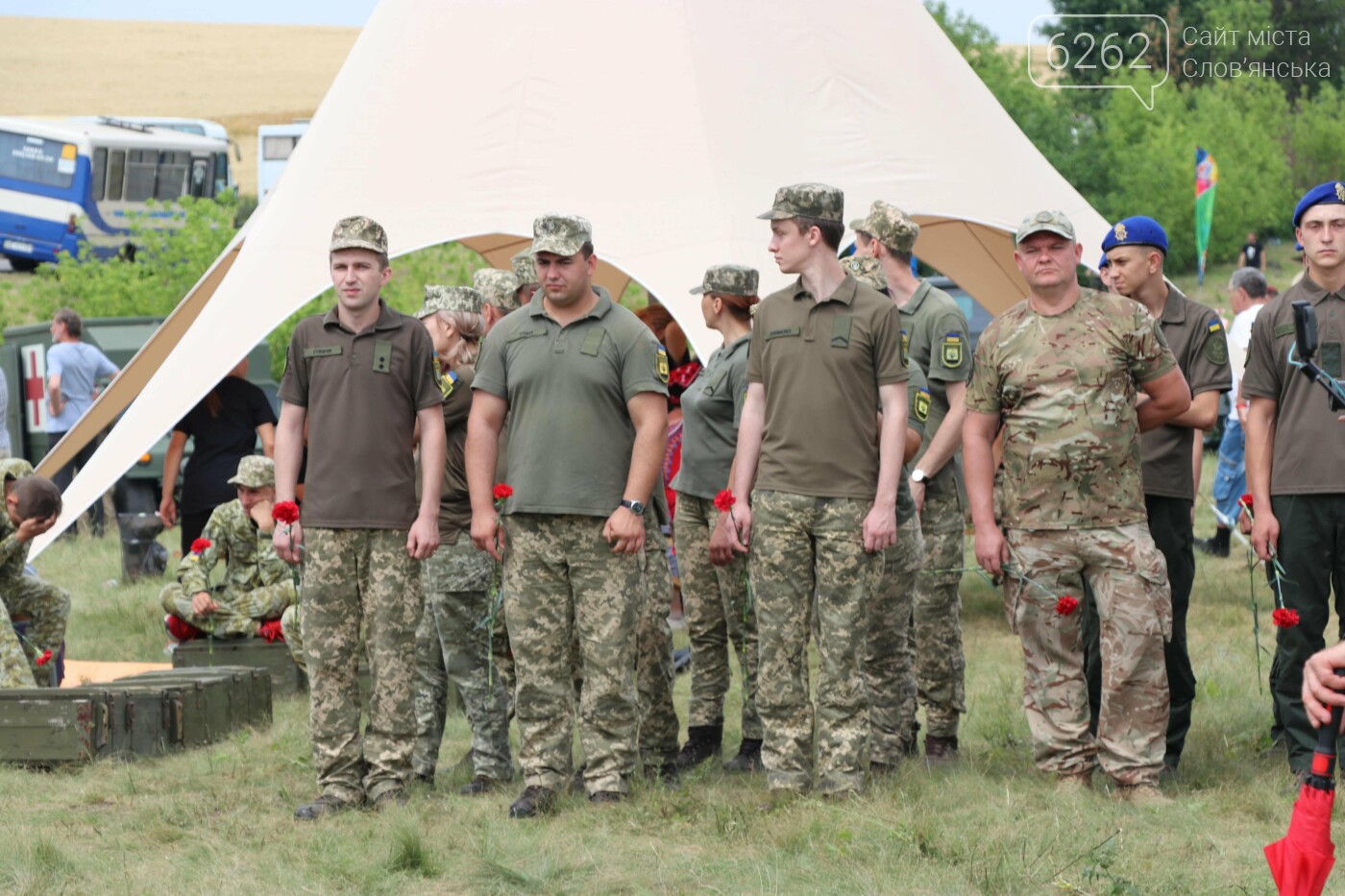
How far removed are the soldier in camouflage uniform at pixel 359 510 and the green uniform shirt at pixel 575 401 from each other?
0.91 ft

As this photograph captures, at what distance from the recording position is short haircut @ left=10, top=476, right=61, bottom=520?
6414mm

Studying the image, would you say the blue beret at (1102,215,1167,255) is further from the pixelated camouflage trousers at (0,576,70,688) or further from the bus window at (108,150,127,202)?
the bus window at (108,150,127,202)

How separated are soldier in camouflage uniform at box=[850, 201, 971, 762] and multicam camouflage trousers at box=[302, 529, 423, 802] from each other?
175 cm

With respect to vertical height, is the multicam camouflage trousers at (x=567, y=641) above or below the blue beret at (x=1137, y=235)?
below

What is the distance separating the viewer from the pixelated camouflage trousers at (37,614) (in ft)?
22.3

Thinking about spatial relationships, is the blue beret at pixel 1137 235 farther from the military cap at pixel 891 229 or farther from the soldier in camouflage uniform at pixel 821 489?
→ the soldier in camouflage uniform at pixel 821 489

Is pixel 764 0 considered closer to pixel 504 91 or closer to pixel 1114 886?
pixel 504 91

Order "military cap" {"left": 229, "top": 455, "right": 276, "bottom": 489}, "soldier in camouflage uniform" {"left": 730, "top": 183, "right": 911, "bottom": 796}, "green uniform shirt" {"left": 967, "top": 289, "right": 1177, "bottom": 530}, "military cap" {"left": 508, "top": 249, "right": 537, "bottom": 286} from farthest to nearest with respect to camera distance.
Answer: "military cap" {"left": 229, "top": 455, "right": 276, "bottom": 489} < "military cap" {"left": 508, "top": 249, "right": 537, "bottom": 286} < "soldier in camouflage uniform" {"left": 730, "top": 183, "right": 911, "bottom": 796} < "green uniform shirt" {"left": 967, "top": 289, "right": 1177, "bottom": 530}

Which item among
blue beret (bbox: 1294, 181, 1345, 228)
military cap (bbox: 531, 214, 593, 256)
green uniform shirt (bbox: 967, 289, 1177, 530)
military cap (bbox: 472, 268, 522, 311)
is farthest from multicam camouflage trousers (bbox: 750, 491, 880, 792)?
blue beret (bbox: 1294, 181, 1345, 228)

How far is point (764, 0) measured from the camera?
9.42 meters

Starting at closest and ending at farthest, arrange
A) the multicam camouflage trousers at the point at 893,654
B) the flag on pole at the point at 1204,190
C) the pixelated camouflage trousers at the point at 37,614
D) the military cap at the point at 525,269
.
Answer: the multicam camouflage trousers at the point at 893,654
the military cap at the point at 525,269
the pixelated camouflage trousers at the point at 37,614
the flag on pole at the point at 1204,190

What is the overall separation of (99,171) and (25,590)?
23.4m

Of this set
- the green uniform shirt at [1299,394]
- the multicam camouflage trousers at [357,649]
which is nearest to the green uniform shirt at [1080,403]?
the green uniform shirt at [1299,394]

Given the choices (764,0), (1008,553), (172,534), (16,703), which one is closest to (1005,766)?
(1008,553)
